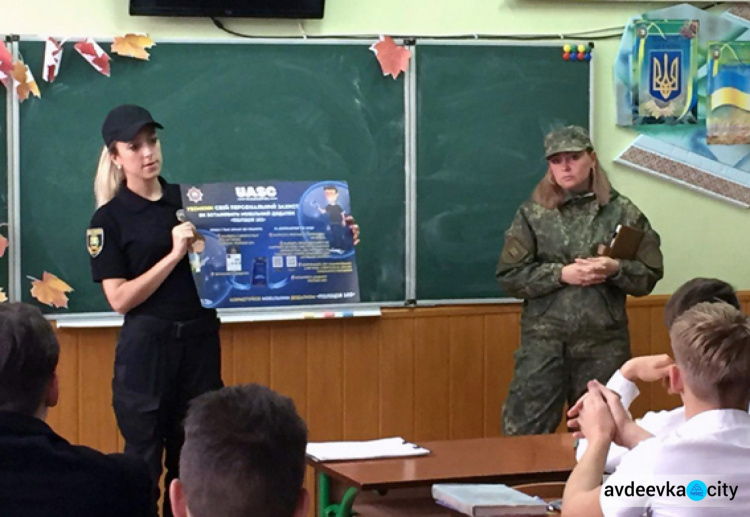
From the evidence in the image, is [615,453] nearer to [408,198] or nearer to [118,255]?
[118,255]

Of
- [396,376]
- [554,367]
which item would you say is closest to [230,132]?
[396,376]

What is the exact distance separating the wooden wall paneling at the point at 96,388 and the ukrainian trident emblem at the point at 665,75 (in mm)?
2543

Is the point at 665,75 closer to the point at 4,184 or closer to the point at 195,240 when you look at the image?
the point at 195,240

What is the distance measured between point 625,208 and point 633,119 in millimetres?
817

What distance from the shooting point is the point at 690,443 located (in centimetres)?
207

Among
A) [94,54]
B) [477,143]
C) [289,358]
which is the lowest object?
[289,358]

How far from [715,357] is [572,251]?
2.13 meters

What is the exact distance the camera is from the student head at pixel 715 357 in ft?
7.13

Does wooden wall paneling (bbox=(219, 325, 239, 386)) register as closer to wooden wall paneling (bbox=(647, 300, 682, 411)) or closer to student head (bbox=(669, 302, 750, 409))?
wooden wall paneling (bbox=(647, 300, 682, 411))

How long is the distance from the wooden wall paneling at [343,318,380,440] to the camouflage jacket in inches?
27.5

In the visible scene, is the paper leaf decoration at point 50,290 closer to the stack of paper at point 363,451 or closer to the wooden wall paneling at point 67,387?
the wooden wall paneling at point 67,387

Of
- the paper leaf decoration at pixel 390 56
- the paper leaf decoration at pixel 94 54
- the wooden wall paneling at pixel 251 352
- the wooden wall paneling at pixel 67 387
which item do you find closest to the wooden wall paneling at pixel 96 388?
the wooden wall paneling at pixel 67 387

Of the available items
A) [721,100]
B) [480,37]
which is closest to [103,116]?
[480,37]

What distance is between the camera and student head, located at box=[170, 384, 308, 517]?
5.20 ft
